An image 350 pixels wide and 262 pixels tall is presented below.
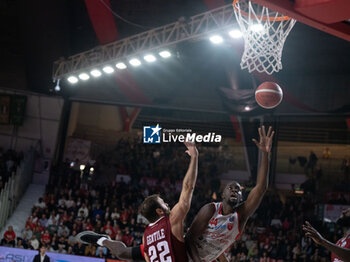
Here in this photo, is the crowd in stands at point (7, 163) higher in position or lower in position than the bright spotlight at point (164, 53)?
lower

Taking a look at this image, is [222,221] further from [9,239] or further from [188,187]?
[9,239]

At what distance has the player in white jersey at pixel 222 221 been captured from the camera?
190 inches

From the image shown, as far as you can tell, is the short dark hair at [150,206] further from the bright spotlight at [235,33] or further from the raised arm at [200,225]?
the bright spotlight at [235,33]

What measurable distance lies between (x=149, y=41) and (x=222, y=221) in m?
9.94

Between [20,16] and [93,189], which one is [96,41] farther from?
[93,189]

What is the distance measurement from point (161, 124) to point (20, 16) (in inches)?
220

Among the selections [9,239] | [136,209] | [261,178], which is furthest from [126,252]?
[136,209]

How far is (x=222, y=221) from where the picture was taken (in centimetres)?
516

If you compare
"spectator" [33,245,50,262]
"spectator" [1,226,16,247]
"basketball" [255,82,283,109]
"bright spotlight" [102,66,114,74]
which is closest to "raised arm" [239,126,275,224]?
"basketball" [255,82,283,109]

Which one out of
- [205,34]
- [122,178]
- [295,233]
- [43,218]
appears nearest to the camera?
[205,34]

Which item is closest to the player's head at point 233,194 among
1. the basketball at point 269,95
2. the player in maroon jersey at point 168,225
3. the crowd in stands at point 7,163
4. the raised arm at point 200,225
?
the raised arm at point 200,225

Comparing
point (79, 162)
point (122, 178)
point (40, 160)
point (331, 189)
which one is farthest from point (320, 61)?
point (40, 160)

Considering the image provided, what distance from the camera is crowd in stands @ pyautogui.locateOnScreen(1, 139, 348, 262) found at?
1354 cm

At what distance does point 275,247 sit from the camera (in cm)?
1354
